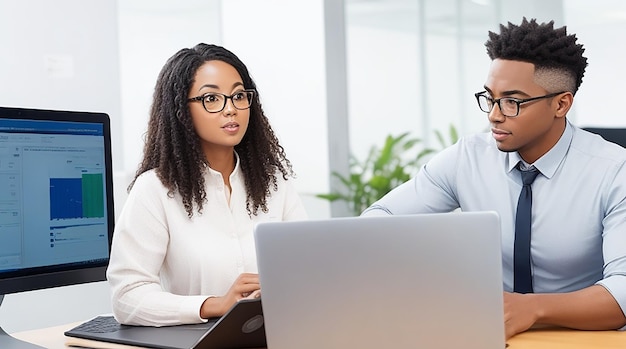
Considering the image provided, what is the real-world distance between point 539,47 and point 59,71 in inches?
91.8

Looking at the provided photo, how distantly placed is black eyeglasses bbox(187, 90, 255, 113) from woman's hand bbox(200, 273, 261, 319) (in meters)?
0.42

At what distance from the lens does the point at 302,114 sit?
525 cm

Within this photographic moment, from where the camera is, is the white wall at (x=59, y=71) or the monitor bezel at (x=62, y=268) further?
the white wall at (x=59, y=71)

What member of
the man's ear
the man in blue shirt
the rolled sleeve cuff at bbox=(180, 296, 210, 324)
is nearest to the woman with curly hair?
the rolled sleeve cuff at bbox=(180, 296, 210, 324)

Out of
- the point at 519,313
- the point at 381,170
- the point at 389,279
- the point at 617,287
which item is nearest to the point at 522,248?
the point at 617,287

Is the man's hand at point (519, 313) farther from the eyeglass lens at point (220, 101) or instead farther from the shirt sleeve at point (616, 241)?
the eyeglass lens at point (220, 101)

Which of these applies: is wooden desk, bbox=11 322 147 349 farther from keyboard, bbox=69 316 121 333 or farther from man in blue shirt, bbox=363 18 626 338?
man in blue shirt, bbox=363 18 626 338

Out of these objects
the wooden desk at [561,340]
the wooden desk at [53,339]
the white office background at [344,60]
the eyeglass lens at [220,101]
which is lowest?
the wooden desk at [53,339]

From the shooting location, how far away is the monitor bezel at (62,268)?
162cm

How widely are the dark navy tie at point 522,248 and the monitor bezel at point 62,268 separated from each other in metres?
0.94

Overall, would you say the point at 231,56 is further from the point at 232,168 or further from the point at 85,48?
the point at 85,48

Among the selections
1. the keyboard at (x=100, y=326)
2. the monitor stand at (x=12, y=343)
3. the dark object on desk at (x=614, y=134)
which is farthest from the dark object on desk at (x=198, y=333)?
the dark object on desk at (x=614, y=134)

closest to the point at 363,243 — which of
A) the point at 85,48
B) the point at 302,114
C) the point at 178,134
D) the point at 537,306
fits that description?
the point at 537,306

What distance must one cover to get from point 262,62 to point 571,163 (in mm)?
3456
